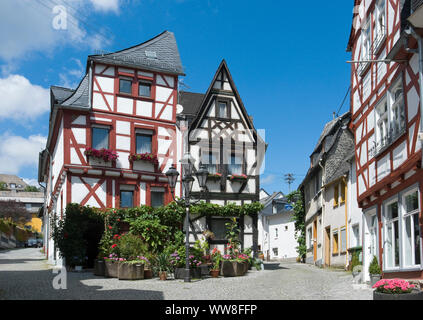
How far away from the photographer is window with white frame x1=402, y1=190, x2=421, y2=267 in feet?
42.3

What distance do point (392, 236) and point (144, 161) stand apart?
12.7 metres

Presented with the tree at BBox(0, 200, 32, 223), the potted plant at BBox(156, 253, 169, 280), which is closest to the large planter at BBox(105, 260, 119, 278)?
the potted plant at BBox(156, 253, 169, 280)

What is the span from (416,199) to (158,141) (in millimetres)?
14176

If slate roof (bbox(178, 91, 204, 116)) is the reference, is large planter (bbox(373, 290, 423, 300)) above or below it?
below

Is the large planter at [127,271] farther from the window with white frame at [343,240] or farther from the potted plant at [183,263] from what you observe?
the window with white frame at [343,240]

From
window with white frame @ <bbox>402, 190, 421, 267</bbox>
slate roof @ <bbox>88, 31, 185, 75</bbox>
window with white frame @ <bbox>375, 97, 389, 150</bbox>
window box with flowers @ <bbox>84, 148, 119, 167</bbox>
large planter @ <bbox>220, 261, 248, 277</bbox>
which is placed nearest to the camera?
window with white frame @ <bbox>402, 190, 421, 267</bbox>

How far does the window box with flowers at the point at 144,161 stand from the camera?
948 inches

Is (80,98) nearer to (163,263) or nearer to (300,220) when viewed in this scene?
(163,263)

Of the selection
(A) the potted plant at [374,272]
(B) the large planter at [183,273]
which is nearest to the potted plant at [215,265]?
(B) the large planter at [183,273]

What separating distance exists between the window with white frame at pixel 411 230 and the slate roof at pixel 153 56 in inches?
590

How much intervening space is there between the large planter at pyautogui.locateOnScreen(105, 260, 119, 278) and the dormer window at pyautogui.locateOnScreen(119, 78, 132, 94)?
9172mm

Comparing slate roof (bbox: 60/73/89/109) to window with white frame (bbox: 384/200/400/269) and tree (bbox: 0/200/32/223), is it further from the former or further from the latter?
tree (bbox: 0/200/32/223)
